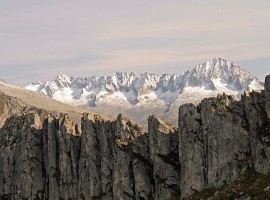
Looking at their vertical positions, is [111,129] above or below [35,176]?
above

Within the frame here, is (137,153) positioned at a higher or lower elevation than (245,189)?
higher

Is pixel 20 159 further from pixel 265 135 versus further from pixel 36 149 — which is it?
pixel 265 135

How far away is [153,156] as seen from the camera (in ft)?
423

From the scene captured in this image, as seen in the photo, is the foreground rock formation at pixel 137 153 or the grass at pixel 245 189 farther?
the foreground rock formation at pixel 137 153

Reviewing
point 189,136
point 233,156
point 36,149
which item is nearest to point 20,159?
point 36,149

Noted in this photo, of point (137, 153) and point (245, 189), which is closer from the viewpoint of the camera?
point (245, 189)

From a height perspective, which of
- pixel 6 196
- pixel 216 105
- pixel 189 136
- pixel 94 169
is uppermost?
pixel 216 105

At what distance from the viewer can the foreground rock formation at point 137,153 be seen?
373 ft

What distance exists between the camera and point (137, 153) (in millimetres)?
132250

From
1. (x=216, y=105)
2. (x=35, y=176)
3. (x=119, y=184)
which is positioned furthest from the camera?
(x=35, y=176)

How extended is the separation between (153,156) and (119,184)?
40.4 feet

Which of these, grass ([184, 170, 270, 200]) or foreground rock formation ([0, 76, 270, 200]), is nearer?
grass ([184, 170, 270, 200])

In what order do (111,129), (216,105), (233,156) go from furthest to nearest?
(111,129), (216,105), (233,156)

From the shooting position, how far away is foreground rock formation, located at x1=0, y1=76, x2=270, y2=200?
373 feet
